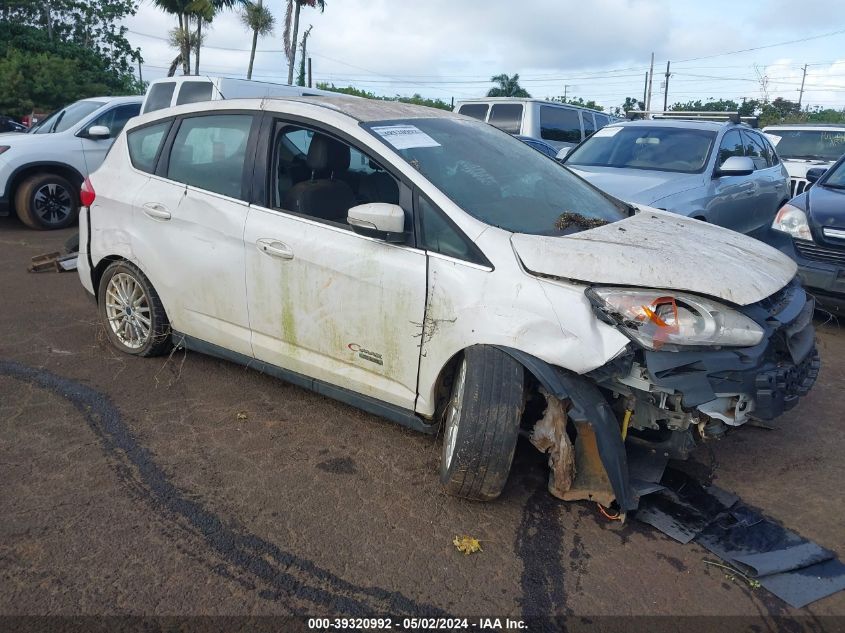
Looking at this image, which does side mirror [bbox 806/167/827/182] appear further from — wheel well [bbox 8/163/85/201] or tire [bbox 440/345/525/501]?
wheel well [bbox 8/163/85/201]

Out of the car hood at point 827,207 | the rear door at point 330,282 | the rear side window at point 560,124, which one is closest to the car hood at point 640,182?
the car hood at point 827,207

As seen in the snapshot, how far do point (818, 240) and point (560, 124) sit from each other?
8.68 m

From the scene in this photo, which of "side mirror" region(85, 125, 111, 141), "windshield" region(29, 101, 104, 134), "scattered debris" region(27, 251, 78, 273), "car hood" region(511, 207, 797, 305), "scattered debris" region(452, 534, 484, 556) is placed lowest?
"scattered debris" region(452, 534, 484, 556)

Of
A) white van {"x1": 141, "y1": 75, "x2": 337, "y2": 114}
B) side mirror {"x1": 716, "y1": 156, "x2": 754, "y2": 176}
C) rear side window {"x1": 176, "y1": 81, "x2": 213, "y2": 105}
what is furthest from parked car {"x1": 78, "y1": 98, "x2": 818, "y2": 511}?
rear side window {"x1": 176, "y1": 81, "x2": 213, "y2": 105}

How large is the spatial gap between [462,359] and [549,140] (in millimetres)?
11079

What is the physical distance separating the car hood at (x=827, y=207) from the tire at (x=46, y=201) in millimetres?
9297

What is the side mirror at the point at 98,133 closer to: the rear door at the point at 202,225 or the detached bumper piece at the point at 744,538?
the rear door at the point at 202,225

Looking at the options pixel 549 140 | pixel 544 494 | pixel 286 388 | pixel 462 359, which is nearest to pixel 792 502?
pixel 544 494

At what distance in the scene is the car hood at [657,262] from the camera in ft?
9.43

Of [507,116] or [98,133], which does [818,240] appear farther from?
[98,133]

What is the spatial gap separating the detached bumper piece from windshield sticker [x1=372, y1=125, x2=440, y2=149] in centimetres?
210

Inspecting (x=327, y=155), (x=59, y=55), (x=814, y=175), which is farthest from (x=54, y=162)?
(x=59, y=55)

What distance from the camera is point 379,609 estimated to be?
2488 mm

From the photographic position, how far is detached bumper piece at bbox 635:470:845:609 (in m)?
2.68
